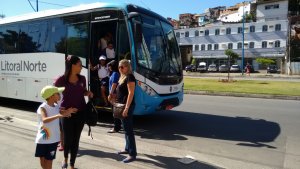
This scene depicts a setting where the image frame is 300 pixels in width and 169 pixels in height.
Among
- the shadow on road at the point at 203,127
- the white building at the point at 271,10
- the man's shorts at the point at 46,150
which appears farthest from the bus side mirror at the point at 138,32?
the white building at the point at 271,10

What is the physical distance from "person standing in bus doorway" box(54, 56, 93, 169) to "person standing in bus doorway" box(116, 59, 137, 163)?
2.72 feet

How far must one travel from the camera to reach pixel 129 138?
6.06 metres

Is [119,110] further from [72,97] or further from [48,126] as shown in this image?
[48,126]

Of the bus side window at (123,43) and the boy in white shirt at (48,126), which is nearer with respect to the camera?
the boy in white shirt at (48,126)

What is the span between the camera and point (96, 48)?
9359mm

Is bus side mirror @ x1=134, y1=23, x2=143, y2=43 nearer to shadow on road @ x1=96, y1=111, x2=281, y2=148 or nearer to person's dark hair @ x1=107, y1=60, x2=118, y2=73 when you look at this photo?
person's dark hair @ x1=107, y1=60, x2=118, y2=73

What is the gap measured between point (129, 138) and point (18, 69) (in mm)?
7355

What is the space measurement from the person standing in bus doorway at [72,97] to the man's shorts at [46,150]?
2.16 feet

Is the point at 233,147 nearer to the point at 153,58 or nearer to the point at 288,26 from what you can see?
the point at 153,58

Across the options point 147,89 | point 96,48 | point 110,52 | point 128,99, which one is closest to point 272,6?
point 96,48

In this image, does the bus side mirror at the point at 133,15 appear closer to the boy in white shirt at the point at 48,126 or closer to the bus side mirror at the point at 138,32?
the bus side mirror at the point at 138,32

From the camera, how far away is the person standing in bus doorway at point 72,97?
5273 mm

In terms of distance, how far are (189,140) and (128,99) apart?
2535mm

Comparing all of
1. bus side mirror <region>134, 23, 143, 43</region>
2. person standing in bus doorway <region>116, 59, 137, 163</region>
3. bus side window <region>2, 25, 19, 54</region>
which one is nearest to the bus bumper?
bus side mirror <region>134, 23, 143, 43</region>
